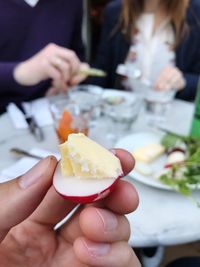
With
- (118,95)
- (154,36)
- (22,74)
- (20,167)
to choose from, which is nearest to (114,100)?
(118,95)

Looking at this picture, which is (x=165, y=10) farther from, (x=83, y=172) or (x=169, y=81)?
(x=83, y=172)

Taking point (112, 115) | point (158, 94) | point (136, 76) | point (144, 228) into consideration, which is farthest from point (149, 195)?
point (136, 76)

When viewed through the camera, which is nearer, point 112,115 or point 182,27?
point 112,115

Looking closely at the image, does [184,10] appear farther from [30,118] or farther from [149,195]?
[149,195]

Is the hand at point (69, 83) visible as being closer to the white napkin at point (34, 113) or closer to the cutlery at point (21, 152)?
the white napkin at point (34, 113)

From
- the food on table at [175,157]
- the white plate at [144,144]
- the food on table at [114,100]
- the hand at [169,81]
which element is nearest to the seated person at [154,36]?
the hand at [169,81]

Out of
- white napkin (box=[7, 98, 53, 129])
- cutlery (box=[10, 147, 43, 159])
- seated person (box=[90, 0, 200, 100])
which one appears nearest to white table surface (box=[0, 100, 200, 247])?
cutlery (box=[10, 147, 43, 159])

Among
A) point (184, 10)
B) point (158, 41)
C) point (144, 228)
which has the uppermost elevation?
point (184, 10)
